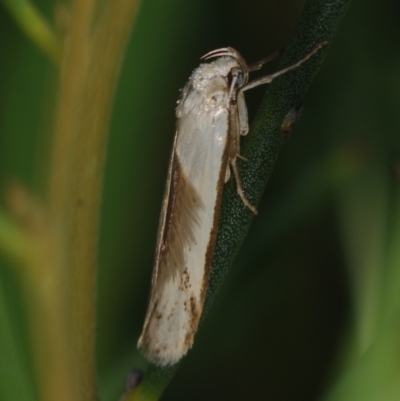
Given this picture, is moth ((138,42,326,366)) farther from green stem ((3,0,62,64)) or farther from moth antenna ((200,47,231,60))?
green stem ((3,0,62,64))

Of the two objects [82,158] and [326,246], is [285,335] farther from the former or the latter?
[82,158]

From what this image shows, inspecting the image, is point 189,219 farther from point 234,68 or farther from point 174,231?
point 234,68

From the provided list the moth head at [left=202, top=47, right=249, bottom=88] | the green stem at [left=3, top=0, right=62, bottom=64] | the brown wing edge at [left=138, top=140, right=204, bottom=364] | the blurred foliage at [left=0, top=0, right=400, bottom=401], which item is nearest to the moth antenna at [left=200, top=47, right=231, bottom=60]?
the moth head at [left=202, top=47, right=249, bottom=88]

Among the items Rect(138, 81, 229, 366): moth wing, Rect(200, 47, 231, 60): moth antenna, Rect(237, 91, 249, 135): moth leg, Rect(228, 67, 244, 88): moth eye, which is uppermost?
Rect(200, 47, 231, 60): moth antenna

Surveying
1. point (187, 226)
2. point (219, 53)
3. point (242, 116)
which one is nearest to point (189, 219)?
point (187, 226)

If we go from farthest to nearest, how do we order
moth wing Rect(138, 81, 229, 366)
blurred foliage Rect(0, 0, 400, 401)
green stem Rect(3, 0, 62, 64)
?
blurred foliage Rect(0, 0, 400, 401), moth wing Rect(138, 81, 229, 366), green stem Rect(3, 0, 62, 64)

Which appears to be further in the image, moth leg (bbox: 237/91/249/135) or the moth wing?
moth leg (bbox: 237/91/249/135)

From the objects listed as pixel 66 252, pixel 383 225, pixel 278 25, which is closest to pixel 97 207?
pixel 66 252
